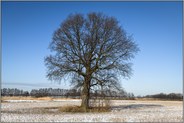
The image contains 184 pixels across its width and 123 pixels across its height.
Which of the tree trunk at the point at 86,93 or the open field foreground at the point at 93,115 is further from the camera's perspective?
the tree trunk at the point at 86,93

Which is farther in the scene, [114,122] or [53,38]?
[53,38]

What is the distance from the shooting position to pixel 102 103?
31.7m

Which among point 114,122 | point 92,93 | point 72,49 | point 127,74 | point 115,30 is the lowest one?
point 114,122

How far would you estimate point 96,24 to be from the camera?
3219cm

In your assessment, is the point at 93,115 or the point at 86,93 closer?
the point at 93,115

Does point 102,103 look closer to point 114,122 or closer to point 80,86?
point 80,86

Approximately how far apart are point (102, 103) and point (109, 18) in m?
10.4

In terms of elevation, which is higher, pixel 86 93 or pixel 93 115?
pixel 86 93

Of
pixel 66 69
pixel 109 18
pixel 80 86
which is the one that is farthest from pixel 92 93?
pixel 109 18

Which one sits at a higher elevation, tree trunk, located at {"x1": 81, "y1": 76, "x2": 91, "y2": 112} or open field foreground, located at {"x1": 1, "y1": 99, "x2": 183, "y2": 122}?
tree trunk, located at {"x1": 81, "y1": 76, "x2": 91, "y2": 112}

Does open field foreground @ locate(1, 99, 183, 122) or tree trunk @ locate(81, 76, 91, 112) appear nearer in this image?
open field foreground @ locate(1, 99, 183, 122)

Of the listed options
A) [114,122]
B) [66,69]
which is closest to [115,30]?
[66,69]

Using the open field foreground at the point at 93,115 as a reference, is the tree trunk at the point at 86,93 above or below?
above

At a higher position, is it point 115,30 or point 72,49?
point 115,30
